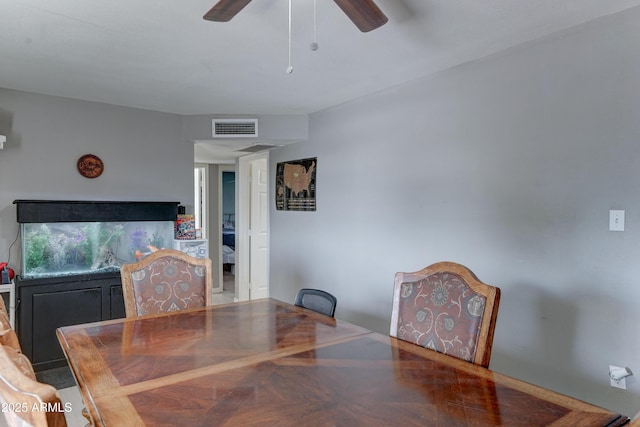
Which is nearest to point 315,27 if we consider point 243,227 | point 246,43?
point 246,43

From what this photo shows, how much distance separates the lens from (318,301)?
2117 millimetres

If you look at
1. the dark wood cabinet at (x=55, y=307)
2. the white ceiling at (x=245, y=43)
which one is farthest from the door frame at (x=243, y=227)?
the dark wood cabinet at (x=55, y=307)

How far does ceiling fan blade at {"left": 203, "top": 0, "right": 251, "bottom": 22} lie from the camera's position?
149 cm

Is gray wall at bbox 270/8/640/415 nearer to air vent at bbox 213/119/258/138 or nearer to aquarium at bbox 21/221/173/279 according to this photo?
air vent at bbox 213/119/258/138

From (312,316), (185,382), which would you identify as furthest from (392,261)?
(185,382)

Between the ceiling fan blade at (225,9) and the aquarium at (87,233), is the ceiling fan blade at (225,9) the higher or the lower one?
the higher one

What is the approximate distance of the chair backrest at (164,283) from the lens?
2152mm

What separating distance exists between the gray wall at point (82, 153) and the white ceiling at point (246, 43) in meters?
0.23

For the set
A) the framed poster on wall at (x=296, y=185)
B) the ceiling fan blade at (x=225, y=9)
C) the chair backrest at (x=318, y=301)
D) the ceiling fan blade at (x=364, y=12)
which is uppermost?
the ceiling fan blade at (x=225, y=9)

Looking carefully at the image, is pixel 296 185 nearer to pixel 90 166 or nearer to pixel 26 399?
pixel 90 166

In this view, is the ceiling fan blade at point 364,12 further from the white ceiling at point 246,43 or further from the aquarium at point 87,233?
the aquarium at point 87,233

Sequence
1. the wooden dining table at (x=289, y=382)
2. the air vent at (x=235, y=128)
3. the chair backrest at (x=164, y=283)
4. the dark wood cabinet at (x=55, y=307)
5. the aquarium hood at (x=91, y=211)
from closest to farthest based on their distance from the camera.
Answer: the wooden dining table at (x=289, y=382) < the chair backrest at (x=164, y=283) < the dark wood cabinet at (x=55, y=307) < the aquarium hood at (x=91, y=211) < the air vent at (x=235, y=128)

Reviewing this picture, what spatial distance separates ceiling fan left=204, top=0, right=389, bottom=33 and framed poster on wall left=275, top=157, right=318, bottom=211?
2444 millimetres

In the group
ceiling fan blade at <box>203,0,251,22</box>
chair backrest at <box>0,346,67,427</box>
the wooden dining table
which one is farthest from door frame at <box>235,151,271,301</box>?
chair backrest at <box>0,346,67,427</box>
